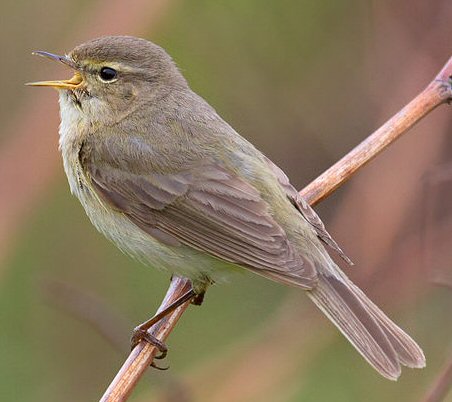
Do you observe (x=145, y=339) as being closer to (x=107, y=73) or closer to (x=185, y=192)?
(x=185, y=192)

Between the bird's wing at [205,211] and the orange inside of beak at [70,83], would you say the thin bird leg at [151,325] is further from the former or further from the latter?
the orange inside of beak at [70,83]

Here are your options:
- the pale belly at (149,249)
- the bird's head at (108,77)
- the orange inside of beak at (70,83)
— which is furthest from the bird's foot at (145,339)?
the orange inside of beak at (70,83)

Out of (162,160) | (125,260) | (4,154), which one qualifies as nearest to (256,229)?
(162,160)

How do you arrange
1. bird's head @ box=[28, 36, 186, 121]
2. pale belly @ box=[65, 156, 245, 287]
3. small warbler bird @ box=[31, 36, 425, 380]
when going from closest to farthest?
small warbler bird @ box=[31, 36, 425, 380]
pale belly @ box=[65, 156, 245, 287]
bird's head @ box=[28, 36, 186, 121]

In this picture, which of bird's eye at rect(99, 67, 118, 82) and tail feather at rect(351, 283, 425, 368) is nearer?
tail feather at rect(351, 283, 425, 368)

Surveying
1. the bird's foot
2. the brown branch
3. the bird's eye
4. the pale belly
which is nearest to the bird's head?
the bird's eye

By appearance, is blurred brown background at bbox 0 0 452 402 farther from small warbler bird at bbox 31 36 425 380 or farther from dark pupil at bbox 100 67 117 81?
dark pupil at bbox 100 67 117 81

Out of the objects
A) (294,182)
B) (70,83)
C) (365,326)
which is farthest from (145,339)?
(294,182)

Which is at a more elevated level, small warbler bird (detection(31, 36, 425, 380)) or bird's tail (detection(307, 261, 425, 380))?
small warbler bird (detection(31, 36, 425, 380))
